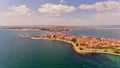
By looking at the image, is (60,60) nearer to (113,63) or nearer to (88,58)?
(88,58)

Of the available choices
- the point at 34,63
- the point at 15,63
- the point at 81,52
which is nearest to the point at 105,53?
the point at 81,52

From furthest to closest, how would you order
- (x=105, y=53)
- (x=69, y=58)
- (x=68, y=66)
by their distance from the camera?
(x=105, y=53), (x=69, y=58), (x=68, y=66)

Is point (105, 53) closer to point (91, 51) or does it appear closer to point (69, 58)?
point (91, 51)

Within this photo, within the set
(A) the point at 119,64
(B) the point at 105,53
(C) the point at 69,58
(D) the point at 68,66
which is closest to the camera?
(D) the point at 68,66

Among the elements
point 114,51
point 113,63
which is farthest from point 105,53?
point 113,63

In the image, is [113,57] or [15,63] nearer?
[15,63]

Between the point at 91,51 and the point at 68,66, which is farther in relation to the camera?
the point at 91,51

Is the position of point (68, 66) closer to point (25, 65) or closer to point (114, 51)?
point (25, 65)

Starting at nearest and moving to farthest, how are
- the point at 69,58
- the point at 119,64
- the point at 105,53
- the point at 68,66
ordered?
the point at 68,66 → the point at 119,64 → the point at 69,58 → the point at 105,53

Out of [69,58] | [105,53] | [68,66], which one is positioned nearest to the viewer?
[68,66]
